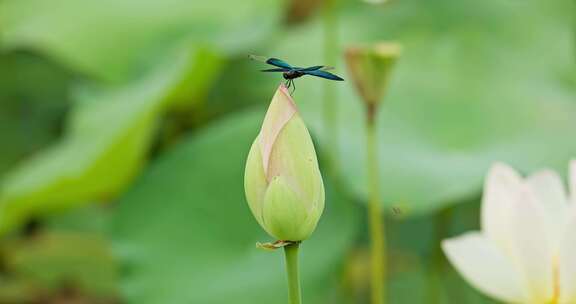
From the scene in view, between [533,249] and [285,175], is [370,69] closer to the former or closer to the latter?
[533,249]

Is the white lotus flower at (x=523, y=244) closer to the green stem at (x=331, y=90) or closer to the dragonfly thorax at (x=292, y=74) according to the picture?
the dragonfly thorax at (x=292, y=74)

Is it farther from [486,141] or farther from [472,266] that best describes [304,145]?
[486,141]

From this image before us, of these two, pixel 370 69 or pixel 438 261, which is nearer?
pixel 370 69

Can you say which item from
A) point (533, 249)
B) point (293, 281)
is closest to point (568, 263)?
point (533, 249)

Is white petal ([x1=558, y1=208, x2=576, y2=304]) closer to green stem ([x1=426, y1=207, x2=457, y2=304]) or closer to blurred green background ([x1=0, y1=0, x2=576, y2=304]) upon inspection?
blurred green background ([x1=0, y1=0, x2=576, y2=304])

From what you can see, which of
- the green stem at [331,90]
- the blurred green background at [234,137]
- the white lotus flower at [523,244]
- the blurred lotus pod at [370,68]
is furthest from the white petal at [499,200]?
the green stem at [331,90]
